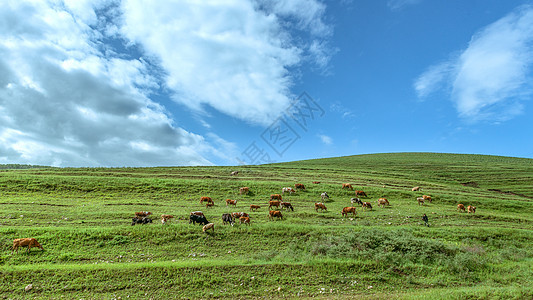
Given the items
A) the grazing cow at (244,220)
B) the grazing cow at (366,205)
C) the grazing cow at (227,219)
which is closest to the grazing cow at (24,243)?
the grazing cow at (227,219)

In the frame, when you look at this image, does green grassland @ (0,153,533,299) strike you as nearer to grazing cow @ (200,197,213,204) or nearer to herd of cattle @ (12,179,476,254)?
herd of cattle @ (12,179,476,254)

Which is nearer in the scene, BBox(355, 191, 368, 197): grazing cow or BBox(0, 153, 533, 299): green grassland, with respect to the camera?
BBox(0, 153, 533, 299): green grassland

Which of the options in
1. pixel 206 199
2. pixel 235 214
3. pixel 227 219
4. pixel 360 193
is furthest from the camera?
pixel 360 193

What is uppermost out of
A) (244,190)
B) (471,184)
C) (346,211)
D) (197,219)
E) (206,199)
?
(244,190)

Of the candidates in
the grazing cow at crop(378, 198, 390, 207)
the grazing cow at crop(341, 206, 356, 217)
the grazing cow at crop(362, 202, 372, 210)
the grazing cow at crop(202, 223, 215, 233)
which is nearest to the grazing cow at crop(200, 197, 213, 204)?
the grazing cow at crop(202, 223, 215, 233)

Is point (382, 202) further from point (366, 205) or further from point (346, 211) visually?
point (346, 211)

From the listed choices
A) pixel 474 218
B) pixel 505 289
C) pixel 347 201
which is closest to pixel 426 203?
pixel 474 218

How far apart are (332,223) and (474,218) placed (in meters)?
16.2

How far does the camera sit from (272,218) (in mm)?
22609

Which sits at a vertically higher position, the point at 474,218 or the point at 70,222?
the point at 70,222

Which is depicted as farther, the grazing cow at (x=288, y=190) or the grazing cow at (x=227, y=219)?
the grazing cow at (x=288, y=190)

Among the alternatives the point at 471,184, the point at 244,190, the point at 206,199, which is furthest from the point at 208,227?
the point at 471,184

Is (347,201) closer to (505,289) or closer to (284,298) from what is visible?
(505,289)

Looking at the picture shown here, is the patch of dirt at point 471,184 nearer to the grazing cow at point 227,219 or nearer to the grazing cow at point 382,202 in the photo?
the grazing cow at point 382,202
